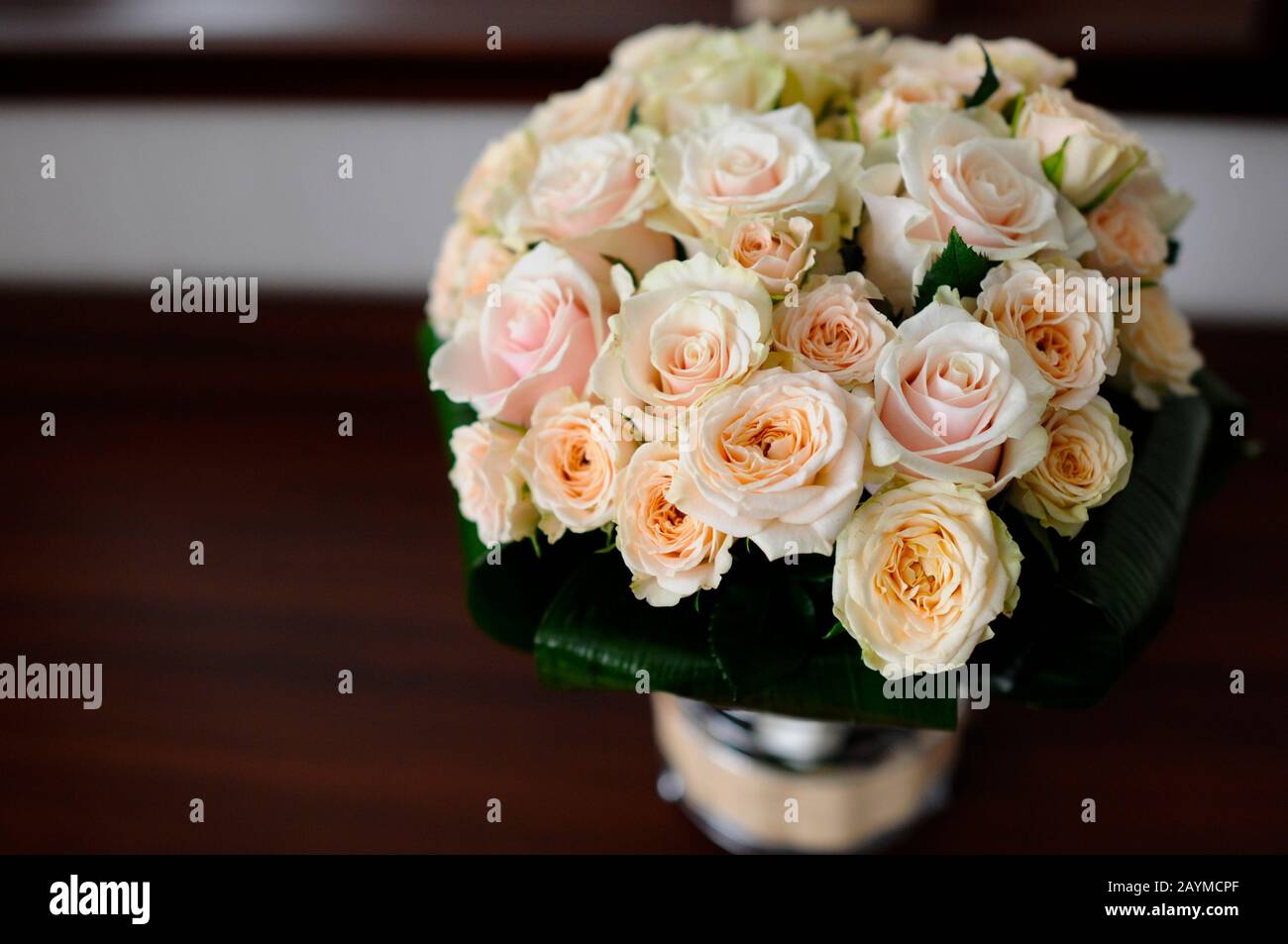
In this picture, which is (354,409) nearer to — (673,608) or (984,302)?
(673,608)

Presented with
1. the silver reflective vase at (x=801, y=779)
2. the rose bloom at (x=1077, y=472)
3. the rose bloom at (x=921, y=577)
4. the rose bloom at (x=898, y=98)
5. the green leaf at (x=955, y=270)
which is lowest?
the silver reflective vase at (x=801, y=779)

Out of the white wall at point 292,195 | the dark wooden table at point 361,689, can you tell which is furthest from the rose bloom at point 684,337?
the white wall at point 292,195

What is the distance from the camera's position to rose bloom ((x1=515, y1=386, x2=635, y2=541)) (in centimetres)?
48

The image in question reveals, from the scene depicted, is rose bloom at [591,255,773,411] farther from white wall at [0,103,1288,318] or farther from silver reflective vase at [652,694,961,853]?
white wall at [0,103,1288,318]

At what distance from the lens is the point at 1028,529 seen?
1.64 feet

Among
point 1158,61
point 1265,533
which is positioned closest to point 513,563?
point 1265,533

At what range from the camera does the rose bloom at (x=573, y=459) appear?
0.48 meters

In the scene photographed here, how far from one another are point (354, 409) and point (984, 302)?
0.79 m

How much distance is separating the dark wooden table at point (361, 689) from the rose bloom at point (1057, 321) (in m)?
0.37

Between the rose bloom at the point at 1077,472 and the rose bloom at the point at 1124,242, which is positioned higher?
the rose bloom at the point at 1124,242

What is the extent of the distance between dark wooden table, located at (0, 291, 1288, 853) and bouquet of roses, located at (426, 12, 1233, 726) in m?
Answer: 0.18

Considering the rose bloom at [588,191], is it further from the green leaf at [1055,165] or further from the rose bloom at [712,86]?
the green leaf at [1055,165]

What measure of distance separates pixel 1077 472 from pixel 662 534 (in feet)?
0.65

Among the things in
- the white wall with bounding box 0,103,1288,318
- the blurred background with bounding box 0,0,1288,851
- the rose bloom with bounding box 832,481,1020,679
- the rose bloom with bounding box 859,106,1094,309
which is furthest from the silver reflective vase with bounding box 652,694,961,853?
the white wall with bounding box 0,103,1288,318
